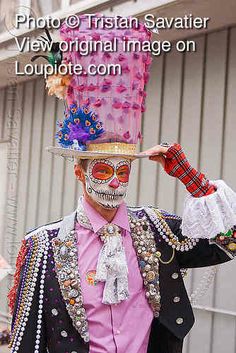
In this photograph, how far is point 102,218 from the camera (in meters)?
2.32

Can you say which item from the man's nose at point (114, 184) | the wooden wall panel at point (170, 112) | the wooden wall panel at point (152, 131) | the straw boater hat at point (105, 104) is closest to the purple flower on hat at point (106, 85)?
the straw boater hat at point (105, 104)

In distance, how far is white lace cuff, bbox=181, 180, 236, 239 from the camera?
2262mm

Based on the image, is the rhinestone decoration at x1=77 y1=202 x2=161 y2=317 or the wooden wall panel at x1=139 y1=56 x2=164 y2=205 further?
the wooden wall panel at x1=139 y1=56 x2=164 y2=205

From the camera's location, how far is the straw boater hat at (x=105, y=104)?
2.27 meters

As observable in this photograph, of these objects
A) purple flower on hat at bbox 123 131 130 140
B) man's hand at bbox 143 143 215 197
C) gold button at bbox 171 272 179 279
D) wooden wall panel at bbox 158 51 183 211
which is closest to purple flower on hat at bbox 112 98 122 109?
purple flower on hat at bbox 123 131 130 140

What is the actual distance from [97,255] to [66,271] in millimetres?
136

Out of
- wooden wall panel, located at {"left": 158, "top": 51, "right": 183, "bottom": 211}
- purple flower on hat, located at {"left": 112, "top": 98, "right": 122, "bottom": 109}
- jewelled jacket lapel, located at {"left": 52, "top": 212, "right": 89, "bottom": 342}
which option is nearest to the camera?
jewelled jacket lapel, located at {"left": 52, "top": 212, "right": 89, "bottom": 342}

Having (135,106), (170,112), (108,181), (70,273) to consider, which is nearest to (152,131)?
(170,112)

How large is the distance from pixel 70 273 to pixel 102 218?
25 cm

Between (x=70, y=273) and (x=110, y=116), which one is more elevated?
(x=110, y=116)

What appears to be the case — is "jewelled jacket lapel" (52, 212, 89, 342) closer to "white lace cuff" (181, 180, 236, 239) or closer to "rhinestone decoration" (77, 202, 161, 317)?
"rhinestone decoration" (77, 202, 161, 317)

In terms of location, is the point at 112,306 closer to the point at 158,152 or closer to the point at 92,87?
the point at 158,152

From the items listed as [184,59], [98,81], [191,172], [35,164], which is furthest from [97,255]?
[35,164]

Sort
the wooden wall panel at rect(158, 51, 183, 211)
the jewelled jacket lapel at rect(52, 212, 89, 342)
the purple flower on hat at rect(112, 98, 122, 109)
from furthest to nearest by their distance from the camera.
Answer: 1. the wooden wall panel at rect(158, 51, 183, 211)
2. the purple flower on hat at rect(112, 98, 122, 109)
3. the jewelled jacket lapel at rect(52, 212, 89, 342)
